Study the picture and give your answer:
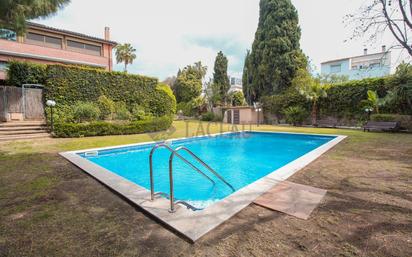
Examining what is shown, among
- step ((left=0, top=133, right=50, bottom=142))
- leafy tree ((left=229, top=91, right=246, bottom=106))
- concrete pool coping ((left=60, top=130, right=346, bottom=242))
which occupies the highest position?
leafy tree ((left=229, top=91, right=246, bottom=106))

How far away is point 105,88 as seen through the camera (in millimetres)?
14062

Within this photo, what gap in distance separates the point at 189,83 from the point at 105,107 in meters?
21.3

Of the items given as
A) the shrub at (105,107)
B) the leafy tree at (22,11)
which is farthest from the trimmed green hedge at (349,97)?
the leafy tree at (22,11)

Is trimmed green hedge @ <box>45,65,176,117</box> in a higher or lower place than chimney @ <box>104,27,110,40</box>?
lower

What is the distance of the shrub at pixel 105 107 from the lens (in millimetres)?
13547

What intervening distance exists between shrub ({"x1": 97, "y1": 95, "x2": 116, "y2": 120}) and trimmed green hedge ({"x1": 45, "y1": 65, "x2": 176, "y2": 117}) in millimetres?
431

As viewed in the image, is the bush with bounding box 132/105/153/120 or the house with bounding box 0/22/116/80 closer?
the bush with bounding box 132/105/153/120

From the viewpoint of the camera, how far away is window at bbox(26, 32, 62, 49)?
19.9 meters

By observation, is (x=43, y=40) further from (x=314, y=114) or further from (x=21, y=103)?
(x=314, y=114)

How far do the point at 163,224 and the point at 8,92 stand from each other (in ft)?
49.9

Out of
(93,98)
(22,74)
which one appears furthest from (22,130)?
(22,74)

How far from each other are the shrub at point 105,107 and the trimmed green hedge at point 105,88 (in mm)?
431

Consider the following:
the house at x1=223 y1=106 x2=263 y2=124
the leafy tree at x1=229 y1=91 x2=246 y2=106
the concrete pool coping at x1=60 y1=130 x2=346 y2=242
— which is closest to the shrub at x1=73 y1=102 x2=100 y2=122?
the concrete pool coping at x1=60 y1=130 x2=346 y2=242

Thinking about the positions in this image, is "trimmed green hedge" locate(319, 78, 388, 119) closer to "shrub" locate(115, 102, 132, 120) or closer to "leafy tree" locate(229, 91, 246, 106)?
"leafy tree" locate(229, 91, 246, 106)
